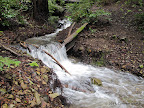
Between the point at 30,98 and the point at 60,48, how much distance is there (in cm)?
381

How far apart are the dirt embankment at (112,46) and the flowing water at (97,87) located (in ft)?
1.50

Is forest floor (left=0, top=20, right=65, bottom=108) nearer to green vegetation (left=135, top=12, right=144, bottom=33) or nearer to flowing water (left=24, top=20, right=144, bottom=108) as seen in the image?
flowing water (left=24, top=20, right=144, bottom=108)

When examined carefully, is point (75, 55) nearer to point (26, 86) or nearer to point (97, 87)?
point (97, 87)

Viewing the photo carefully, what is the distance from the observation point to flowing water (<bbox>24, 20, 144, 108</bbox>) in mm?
3400

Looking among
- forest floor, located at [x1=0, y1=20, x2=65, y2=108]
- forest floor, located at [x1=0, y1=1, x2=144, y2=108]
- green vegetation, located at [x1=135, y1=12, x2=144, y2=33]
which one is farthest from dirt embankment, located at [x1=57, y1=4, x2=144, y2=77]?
forest floor, located at [x1=0, y1=20, x2=65, y2=108]

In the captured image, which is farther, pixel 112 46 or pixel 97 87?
pixel 112 46

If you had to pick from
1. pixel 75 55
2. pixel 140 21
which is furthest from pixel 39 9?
pixel 140 21

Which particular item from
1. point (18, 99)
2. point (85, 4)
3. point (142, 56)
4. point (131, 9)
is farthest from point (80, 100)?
point (131, 9)

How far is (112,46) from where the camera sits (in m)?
6.15

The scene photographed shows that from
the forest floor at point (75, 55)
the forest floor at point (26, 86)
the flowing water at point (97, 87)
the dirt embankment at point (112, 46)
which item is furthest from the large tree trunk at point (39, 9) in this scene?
the forest floor at point (26, 86)

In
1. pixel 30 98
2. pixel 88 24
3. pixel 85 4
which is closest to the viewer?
pixel 30 98

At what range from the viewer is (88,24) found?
26.0ft

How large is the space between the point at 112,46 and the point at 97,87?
2.96 m

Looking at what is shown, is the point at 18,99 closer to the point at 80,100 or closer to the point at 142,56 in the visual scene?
the point at 80,100
